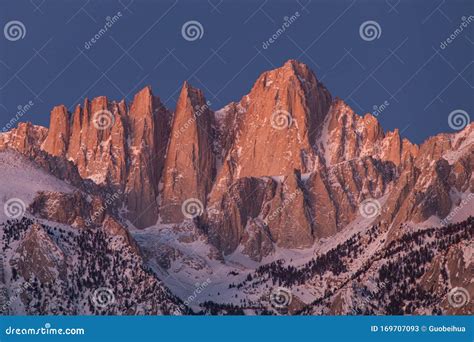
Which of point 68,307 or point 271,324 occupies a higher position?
point 271,324

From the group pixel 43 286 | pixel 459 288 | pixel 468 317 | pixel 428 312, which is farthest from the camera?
pixel 43 286

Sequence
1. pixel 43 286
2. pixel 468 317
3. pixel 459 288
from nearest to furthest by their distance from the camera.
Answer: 1. pixel 468 317
2. pixel 459 288
3. pixel 43 286

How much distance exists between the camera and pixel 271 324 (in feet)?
206

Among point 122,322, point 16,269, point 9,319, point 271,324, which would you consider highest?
point 271,324

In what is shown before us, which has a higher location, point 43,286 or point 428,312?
point 428,312

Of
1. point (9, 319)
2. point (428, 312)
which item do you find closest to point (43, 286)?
point (428, 312)

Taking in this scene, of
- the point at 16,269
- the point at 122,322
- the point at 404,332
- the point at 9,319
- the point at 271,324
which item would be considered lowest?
the point at 16,269

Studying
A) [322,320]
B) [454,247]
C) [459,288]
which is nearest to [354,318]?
[322,320]

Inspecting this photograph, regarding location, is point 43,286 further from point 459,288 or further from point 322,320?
point 322,320

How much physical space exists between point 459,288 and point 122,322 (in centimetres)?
12838

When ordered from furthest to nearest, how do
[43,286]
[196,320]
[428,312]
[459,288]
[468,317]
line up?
[43,286], [459,288], [428,312], [468,317], [196,320]

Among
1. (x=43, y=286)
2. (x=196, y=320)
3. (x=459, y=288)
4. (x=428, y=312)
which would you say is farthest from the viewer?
(x=43, y=286)

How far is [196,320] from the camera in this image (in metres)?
61.8

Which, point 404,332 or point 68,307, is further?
point 68,307
